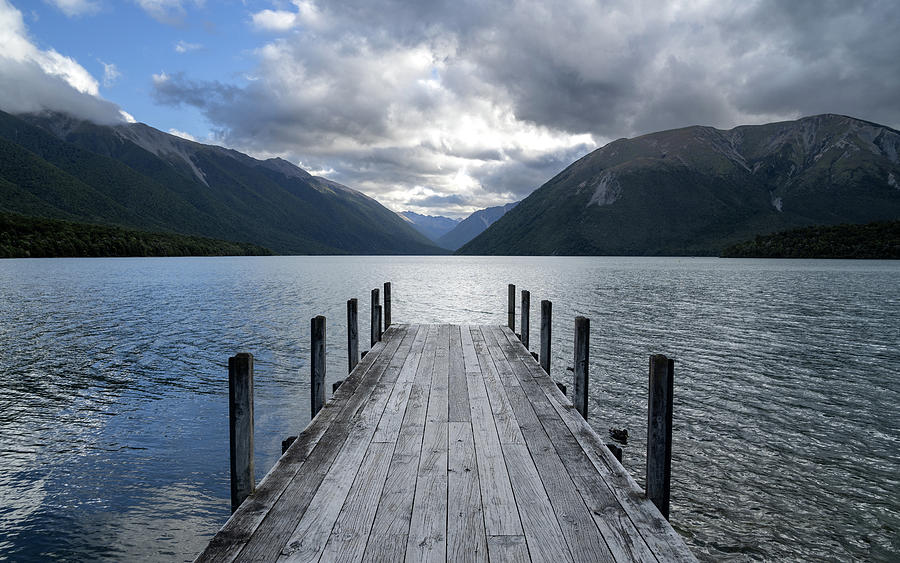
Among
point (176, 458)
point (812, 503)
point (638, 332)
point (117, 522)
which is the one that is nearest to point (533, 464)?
point (812, 503)

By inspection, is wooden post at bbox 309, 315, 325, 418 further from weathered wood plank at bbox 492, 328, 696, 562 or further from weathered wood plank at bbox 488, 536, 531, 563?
weathered wood plank at bbox 488, 536, 531, 563

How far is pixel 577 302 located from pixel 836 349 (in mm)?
17751

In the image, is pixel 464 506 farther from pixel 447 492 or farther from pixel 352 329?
pixel 352 329

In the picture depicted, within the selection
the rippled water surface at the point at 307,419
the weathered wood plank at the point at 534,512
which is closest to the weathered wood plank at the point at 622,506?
the weathered wood plank at the point at 534,512

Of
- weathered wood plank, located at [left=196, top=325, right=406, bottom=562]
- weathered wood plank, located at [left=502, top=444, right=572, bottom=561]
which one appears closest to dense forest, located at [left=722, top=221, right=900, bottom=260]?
weathered wood plank, located at [left=196, top=325, right=406, bottom=562]

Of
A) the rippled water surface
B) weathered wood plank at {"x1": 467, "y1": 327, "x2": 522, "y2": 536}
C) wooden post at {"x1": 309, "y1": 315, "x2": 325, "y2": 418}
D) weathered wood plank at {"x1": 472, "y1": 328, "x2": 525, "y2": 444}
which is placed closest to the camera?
weathered wood plank at {"x1": 467, "y1": 327, "x2": 522, "y2": 536}

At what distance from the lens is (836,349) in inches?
756

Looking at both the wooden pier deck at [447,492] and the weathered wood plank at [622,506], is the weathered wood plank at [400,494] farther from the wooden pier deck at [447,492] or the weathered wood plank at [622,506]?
the weathered wood plank at [622,506]

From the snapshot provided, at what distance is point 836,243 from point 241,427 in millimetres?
155286

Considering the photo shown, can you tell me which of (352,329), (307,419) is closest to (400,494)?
(307,419)

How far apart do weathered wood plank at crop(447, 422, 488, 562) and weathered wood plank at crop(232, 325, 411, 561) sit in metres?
1.23

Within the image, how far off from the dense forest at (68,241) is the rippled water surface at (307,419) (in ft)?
283

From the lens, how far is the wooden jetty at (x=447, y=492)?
3.56 m

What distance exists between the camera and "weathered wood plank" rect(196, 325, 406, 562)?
3566 millimetres
